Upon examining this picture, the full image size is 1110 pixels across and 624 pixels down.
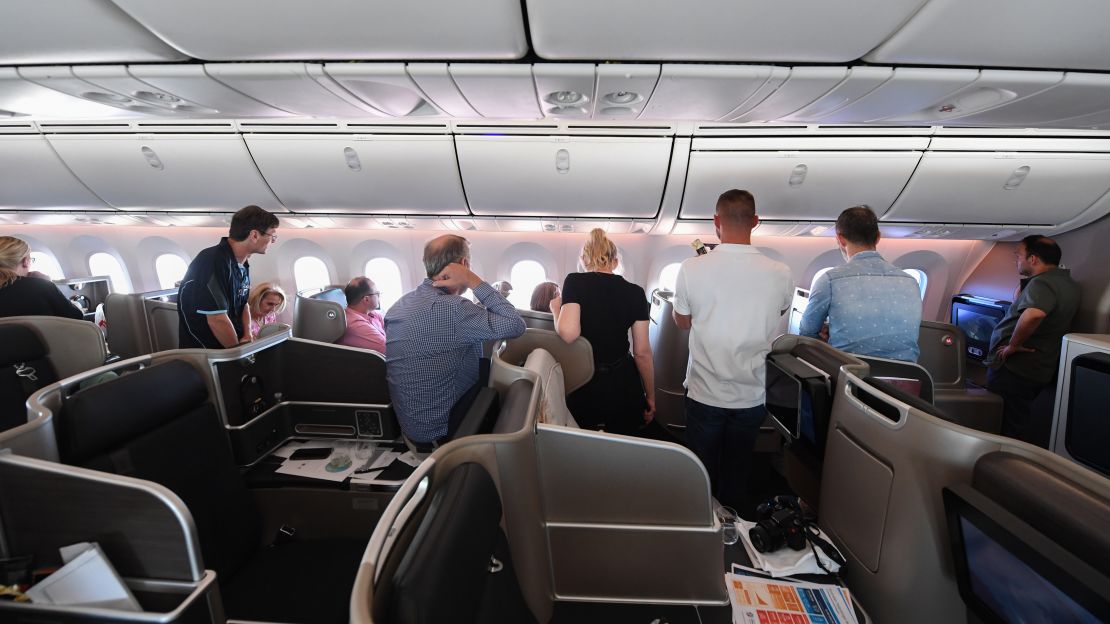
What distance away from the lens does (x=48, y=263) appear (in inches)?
271

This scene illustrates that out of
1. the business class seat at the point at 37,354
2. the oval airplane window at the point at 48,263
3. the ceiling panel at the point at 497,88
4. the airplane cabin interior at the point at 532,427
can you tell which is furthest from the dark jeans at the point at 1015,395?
the oval airplane window at the point at 48,263

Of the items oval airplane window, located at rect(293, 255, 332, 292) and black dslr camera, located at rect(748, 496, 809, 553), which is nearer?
black dslr camera, located at rect(748, 496, 809, 553)

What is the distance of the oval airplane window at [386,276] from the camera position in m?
6.16

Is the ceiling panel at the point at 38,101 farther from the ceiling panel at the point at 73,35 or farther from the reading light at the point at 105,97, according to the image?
the ceiling panel at the point at 73,35

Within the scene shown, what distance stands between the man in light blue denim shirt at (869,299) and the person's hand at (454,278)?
2.02 metres

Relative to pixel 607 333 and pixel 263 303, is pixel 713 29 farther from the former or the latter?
pixel 263 303

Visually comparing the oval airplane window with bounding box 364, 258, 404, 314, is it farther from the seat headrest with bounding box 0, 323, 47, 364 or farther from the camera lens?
the camera lens

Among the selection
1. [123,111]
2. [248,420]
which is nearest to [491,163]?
[123,111]

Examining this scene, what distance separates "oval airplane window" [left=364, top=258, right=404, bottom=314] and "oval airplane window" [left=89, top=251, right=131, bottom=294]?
422 centimetres

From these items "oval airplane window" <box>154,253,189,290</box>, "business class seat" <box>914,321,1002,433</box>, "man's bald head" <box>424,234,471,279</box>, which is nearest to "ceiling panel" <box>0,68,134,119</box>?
"man's bald head" <box>424,234,471,279</box>

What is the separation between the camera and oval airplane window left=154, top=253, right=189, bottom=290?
6.49m

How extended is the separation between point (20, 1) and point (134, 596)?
191cm

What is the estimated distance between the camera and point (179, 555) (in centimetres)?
125

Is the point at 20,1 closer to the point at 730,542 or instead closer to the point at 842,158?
the point at 730,542
